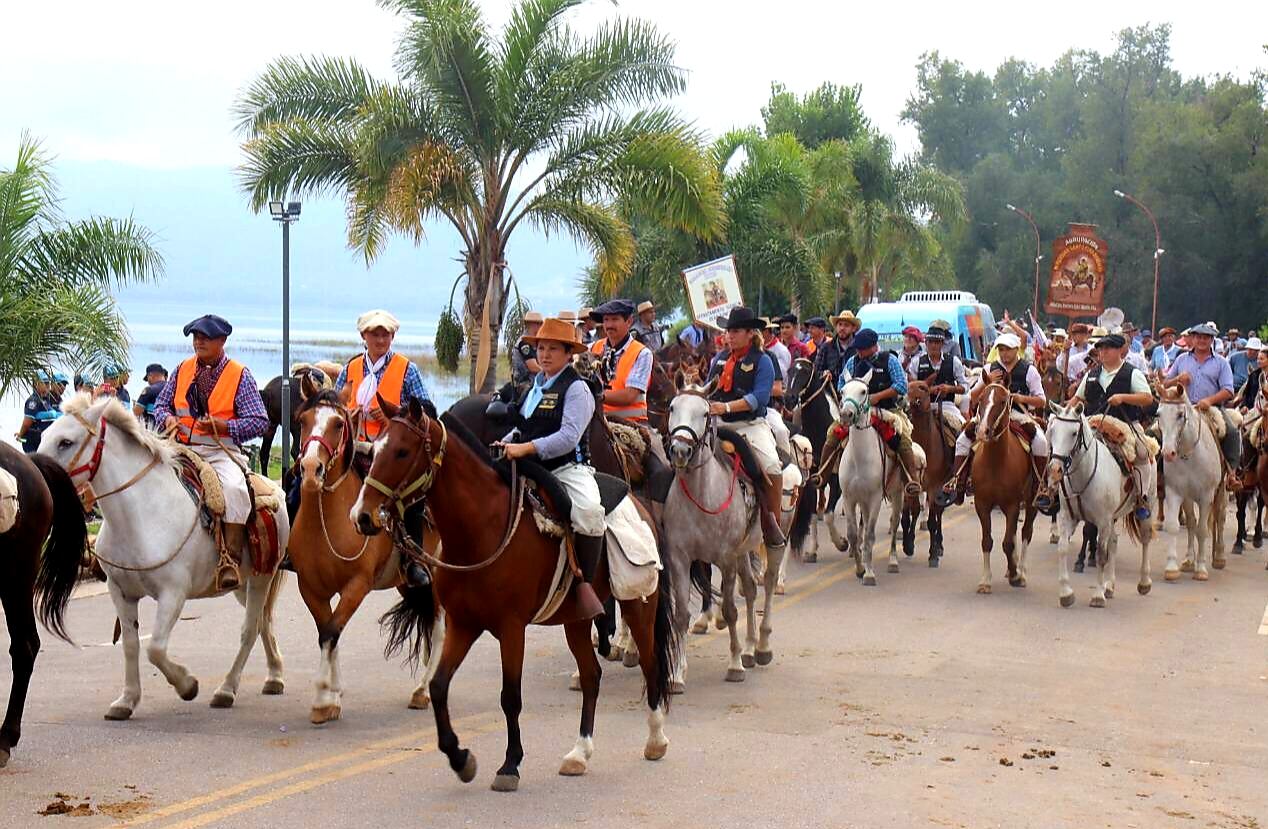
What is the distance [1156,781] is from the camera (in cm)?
873

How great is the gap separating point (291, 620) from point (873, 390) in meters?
7.14

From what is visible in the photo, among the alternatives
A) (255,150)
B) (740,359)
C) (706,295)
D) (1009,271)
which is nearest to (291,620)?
(740,359)

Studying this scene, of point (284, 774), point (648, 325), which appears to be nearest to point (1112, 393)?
point (648, 325)

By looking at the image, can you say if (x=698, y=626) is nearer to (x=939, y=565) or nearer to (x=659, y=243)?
(x=939, y=565)

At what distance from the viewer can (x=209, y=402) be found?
10633 mm

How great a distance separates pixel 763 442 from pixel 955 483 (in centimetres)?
545

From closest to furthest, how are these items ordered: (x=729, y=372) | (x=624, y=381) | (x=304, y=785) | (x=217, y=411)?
(x=304, y=785), (x=217, y=411), (x=624, y=381), (x=729, y=372)

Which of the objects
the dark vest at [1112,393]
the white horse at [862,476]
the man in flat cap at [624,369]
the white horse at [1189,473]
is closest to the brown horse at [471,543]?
the man in flat cap at [624,369]

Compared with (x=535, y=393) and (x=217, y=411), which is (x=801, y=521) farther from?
(x=535, y=393)

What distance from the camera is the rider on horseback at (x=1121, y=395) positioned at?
53.3ft

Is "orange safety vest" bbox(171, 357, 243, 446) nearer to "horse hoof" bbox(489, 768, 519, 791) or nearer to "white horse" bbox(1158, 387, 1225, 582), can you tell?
"horse hoof" bbox(489, 768, 519, 791)

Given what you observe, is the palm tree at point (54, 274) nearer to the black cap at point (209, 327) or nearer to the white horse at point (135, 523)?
the black cap at point (209, 327)

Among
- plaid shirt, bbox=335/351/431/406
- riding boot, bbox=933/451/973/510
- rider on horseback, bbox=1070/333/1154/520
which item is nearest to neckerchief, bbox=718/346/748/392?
plaid shirt, bbox=335/351/431/406

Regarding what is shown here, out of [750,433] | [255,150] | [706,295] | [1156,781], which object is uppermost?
[255,150]
